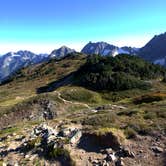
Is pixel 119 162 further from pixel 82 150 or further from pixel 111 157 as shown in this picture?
pixel 82 150

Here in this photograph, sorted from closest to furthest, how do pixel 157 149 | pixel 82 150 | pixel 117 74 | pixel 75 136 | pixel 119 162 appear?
pixel 119 162 < pixel 157 149 < pixel 82 150 < pixel 75 136 < pixel 117 74

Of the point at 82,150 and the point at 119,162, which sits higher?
the point at 82,150

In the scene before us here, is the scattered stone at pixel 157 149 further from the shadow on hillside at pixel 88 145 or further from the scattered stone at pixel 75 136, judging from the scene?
the scattered stone at pixel 75 136

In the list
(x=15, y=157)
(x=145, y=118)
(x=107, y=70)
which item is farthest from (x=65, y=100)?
(x=15, y=157)

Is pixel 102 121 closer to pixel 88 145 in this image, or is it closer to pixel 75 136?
pixel 75 136

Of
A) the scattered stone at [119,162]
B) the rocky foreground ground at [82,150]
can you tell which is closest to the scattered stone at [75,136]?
the rocky foreground ground at [82,150]

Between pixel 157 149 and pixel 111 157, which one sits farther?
pixel 157 149

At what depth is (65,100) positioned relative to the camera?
51.4m

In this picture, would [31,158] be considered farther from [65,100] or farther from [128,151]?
[65,100]

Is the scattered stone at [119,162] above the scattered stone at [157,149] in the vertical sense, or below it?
below

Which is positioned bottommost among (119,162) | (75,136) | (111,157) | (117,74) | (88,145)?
(119,162)

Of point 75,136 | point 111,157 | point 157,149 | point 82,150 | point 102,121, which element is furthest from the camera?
point 102,121

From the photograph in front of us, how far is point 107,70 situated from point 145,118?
144 ft

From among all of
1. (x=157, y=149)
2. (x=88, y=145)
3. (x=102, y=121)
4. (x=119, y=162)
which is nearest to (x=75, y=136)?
(x=88, y=145)
